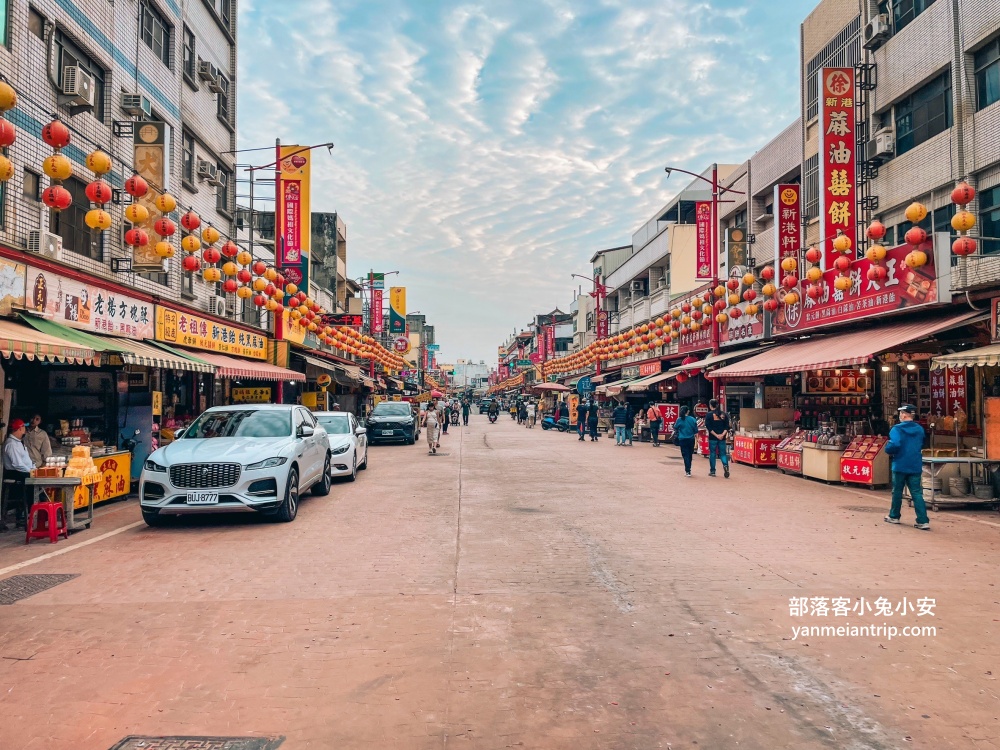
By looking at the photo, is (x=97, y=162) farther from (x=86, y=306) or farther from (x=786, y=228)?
(x=786, y=228)

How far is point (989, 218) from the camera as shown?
47.0 feet

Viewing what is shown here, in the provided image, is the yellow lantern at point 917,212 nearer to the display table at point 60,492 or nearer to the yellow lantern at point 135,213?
the yellow lantern at point 135,213

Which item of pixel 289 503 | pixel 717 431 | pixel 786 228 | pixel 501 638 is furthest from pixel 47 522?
pixel 786 228

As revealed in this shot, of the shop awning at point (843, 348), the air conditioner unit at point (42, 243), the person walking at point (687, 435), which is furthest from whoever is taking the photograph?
the person walking at point (687, 435)

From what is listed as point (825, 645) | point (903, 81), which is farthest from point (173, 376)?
point (903, 81)

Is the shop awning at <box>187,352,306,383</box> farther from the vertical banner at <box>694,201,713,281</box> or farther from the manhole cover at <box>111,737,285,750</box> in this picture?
the vertical banner at <box>694,201,713,281</box>

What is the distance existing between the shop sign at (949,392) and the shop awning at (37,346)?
16.0 metres

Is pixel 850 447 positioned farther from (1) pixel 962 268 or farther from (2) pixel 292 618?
(2) pixel 292 618

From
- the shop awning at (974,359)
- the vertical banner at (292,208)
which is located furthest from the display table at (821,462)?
the vertical banner at (292,208)

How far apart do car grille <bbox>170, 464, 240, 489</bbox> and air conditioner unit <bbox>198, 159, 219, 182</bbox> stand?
49.7 ft

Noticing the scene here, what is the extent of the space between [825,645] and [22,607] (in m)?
6.68

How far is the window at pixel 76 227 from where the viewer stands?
45.4 feet

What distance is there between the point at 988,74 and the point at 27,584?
18.9 meters

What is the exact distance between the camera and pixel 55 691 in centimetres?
428
